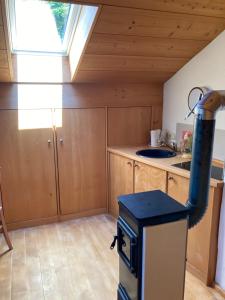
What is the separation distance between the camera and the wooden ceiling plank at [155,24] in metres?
1.84

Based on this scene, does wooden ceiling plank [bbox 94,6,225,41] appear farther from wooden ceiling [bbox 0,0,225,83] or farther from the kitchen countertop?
the kitchen countertop

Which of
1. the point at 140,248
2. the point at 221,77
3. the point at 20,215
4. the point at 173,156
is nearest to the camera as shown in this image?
the point at 140,248

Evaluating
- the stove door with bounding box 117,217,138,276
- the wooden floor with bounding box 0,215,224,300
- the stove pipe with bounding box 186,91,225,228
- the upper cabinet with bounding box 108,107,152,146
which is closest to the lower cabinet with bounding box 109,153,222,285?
the wooden floor with bounding box 0,215,224,300

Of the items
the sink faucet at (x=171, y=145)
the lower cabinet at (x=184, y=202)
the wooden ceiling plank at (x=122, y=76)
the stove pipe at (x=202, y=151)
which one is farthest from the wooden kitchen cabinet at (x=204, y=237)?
the wooden ceiling plank at (x=122, y=76)

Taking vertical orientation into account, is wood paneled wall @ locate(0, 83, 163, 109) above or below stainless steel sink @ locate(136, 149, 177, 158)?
above

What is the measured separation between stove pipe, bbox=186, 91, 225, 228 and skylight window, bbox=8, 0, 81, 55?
1.47 m

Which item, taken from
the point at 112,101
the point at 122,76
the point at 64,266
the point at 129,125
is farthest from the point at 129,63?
the point at 64,266

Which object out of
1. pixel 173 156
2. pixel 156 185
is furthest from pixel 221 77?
pixel 156 185

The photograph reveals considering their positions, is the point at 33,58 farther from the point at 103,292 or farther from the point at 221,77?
the point at 103,292

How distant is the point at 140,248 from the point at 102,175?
5.89 ft

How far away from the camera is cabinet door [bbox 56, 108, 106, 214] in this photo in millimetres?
2885

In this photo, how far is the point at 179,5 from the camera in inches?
71.0

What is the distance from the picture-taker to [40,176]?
284 cm

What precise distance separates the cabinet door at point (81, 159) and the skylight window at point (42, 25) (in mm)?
696
